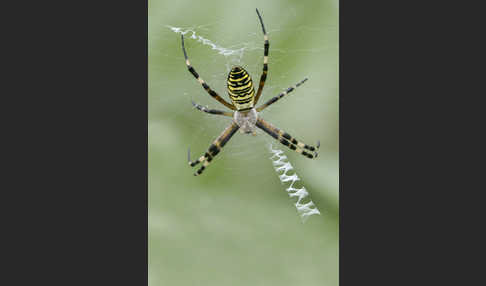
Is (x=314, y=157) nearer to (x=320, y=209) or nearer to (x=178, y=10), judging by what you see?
(x=320, y=209)

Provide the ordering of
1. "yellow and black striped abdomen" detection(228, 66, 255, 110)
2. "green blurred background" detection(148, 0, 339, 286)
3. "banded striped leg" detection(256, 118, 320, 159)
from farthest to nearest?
"banded striped leg" detection(256, 118, 320, 159)
"green blurred background" detection(148, 0, 339, 286)
"yellow and black striped abdomen" detection(228, 66, 255, 110)

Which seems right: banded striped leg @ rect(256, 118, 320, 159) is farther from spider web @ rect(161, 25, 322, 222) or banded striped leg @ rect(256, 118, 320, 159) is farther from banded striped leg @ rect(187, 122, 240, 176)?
banded striped leg @ rect(187, 122, 240, 176)

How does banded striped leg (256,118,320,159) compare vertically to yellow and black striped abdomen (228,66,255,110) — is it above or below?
below

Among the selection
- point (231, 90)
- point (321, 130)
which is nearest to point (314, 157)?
point (321, 130)

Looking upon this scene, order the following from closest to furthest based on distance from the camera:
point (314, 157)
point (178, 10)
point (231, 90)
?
point (231, 90), point (178, 10), point (314, 157)

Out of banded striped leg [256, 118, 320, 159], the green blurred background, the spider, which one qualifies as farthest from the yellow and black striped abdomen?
banded striped leg [256, 118, 320, 159]

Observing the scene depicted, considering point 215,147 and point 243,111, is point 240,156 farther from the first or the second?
point 243,111

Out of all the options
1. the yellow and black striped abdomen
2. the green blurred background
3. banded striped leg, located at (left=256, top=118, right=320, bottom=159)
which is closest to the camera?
the yellow and black striped abdomen

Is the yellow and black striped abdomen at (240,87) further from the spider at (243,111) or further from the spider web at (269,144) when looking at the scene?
the spider web at (269,144)
